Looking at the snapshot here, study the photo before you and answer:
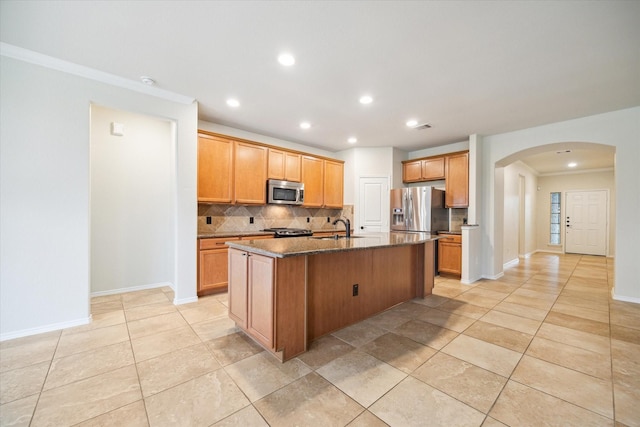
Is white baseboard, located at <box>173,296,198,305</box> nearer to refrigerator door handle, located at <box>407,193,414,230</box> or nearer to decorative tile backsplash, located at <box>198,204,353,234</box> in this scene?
decorative tile backsplash, located at <box>198,204,353,234</box>

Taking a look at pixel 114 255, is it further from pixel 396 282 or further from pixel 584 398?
pixel 584 398

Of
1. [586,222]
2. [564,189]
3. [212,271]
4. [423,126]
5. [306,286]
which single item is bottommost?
[212,271]

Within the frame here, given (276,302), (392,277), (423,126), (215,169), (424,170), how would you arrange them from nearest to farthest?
(276,302) → (392,277) → (215,169) → (423,126) → (424,170)

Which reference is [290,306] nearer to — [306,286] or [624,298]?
[306,286]

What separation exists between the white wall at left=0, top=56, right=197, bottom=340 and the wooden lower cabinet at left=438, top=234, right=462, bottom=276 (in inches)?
211

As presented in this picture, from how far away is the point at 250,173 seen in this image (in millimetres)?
4512

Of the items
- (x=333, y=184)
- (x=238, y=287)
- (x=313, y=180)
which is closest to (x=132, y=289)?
(x=238, y=287)

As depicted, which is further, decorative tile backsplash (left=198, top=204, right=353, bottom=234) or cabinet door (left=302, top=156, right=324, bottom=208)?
cabinet door (left=302, top=156, right=324, bottom=208)

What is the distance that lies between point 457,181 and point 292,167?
3222 mm

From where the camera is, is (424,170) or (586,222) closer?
(424,170)

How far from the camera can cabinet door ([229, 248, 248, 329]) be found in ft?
8.04

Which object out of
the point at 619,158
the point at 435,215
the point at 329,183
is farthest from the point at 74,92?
the point at 619,158

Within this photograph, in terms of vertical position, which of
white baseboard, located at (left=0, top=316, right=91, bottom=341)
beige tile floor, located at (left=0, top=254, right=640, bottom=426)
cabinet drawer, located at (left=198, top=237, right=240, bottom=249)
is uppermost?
cabinet drawer, located at (left=198, top=237, right=240, bottom=249)

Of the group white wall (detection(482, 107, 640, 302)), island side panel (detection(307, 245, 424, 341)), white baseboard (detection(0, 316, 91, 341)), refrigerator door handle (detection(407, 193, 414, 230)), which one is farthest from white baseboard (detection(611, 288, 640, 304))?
white baseboard (detection(0, 316, 91, 341))
